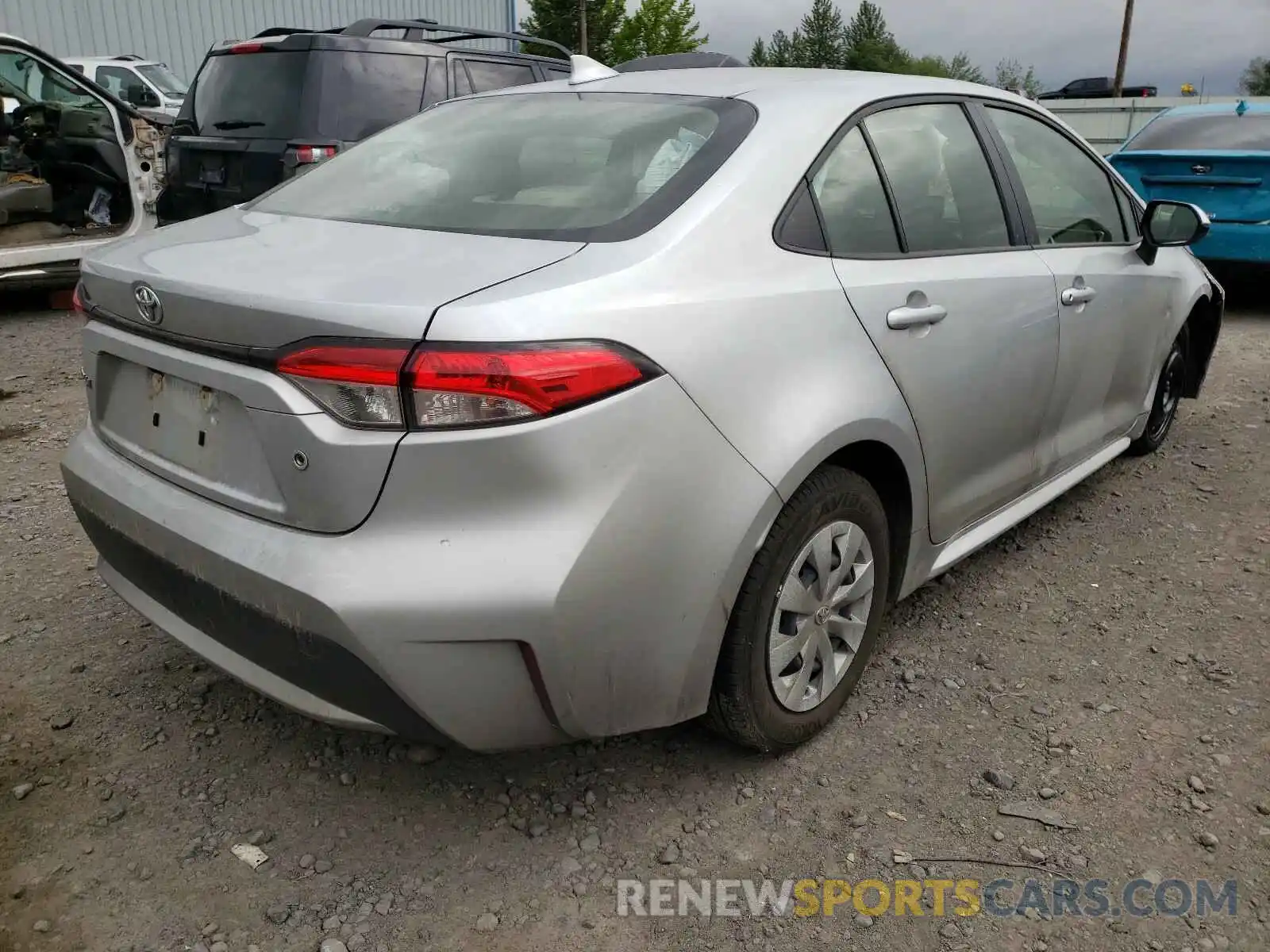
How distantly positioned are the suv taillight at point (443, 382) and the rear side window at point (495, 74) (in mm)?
5857

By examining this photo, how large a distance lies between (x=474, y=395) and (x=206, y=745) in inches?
52.8

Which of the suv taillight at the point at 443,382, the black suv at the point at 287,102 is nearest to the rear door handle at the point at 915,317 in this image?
the suv taillight at the point at 443,382

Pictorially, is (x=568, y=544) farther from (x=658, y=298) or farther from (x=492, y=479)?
(x=658, y=298)

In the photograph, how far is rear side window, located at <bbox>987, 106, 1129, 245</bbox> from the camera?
3.14 metres

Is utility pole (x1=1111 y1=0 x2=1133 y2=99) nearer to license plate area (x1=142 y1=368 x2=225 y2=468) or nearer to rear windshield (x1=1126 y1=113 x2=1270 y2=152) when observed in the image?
rear windshield (x1=1126 y1=113 x2=1270 y2=152)

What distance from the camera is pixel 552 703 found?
1.87m

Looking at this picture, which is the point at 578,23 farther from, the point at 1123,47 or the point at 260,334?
the point at 260,334

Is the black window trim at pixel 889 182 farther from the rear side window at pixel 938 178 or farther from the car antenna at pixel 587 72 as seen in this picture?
the car antenna at pixel 587 72

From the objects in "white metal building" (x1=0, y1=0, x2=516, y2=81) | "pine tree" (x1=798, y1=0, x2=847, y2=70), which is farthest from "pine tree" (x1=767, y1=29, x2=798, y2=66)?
"white metal building" (x1=0, y1=0, x2=516, y2=81)

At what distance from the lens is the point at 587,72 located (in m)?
2.99

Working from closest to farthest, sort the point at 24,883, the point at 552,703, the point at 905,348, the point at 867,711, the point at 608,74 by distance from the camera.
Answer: the point at 552,703
the point at 24,883
the point at 905,348
the point at 867,711
the point at 608,74

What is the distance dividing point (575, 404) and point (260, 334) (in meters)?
0.58

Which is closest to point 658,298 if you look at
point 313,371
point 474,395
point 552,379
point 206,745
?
point 552,379

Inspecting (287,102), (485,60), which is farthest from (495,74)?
(287,102)
